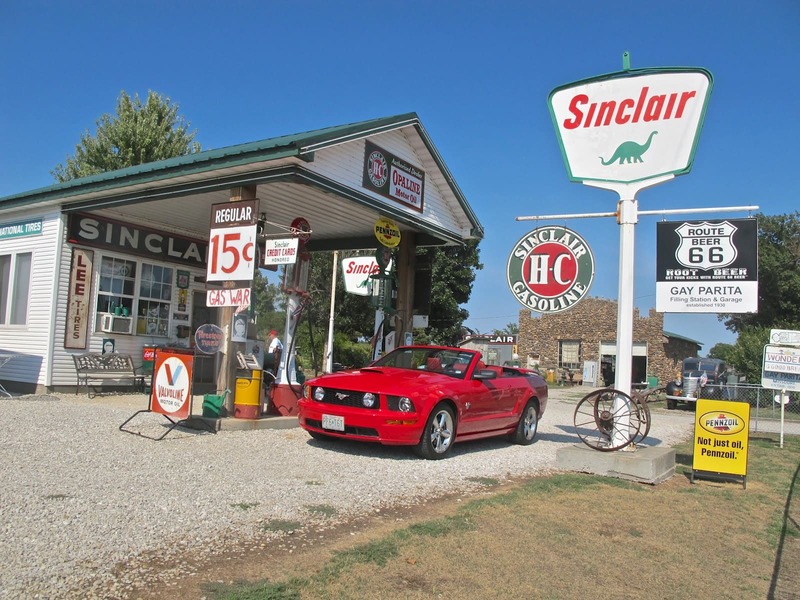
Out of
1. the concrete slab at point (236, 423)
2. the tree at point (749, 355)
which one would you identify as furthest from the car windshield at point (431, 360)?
the tree at point (749, 355)

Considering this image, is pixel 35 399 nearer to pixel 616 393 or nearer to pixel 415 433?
pixel 415 433

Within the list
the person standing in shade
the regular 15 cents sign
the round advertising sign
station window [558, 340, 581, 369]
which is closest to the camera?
the regular 15 cents sign

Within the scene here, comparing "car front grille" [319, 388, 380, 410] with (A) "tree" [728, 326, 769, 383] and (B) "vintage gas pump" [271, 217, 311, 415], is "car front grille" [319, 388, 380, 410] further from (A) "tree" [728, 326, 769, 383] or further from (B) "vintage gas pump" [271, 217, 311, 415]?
(A) "tree" [728, 326, 769, 383]

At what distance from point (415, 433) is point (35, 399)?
8.11 meters

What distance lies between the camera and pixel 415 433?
7973 mm

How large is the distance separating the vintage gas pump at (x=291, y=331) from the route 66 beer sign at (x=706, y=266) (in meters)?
5.58

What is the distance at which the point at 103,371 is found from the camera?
1345cm

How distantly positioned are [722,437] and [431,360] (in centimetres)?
393

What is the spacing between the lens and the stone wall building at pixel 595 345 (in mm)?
39719

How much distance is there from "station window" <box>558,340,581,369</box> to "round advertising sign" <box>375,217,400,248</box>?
30.2 meters

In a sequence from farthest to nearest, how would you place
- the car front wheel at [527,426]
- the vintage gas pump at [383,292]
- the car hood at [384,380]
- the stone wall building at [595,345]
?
the stone wall building at [595,345]
the vintage gas pump at [383,292]
the car front wheel at [527,426]
the car hood at [384,380]

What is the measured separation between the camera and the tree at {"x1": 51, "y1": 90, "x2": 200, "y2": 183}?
2922 centimetres

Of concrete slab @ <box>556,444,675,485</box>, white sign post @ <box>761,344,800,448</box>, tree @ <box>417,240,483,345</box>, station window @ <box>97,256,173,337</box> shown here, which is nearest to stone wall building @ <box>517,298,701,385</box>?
tree @ <box>417,240,483,345</box>

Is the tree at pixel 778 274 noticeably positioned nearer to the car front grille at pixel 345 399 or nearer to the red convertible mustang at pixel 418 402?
the red convertible mustang at pixel 418 402
